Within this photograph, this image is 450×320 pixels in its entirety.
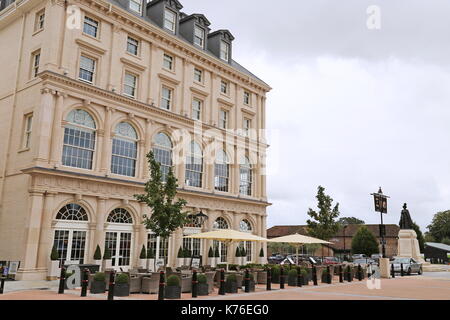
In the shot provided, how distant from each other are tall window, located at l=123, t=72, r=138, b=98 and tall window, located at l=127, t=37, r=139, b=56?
1663 mm

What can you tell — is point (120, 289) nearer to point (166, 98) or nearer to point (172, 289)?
point (172, 289)

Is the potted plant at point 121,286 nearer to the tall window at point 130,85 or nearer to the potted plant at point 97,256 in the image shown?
the potted plant at point 97,256

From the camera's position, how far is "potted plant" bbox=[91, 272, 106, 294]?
50.9 feet

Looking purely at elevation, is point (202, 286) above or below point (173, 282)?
below

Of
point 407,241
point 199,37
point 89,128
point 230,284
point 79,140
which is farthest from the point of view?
point 407,241

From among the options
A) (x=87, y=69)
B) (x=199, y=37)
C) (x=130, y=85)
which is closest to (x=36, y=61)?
(x=87, y=69)

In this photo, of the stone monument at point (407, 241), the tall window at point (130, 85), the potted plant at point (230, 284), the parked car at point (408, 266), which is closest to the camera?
the potted plant at point (230, 284)

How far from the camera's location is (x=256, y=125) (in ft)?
127

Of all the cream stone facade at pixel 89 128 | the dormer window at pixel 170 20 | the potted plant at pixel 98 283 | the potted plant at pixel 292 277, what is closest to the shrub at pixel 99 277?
the potted plant at pixel 98 283

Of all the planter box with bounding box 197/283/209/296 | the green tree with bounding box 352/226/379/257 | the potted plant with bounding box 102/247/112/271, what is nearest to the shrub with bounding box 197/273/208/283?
the planter box with bounding box 197/283/209/296

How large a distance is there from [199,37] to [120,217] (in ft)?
55.9

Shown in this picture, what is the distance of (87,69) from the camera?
25.7 meters

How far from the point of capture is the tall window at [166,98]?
99.7 feet

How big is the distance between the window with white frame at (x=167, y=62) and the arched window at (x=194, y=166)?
5.86 meters
